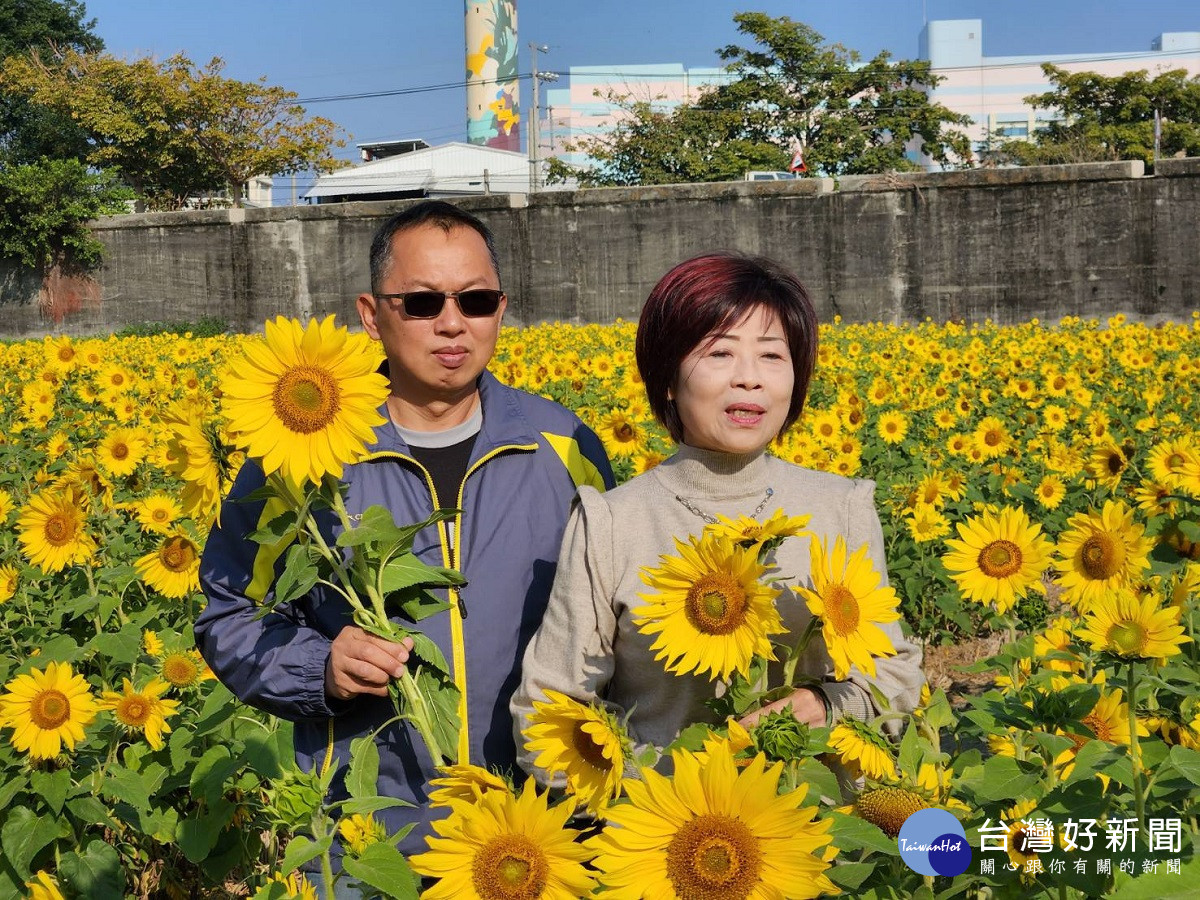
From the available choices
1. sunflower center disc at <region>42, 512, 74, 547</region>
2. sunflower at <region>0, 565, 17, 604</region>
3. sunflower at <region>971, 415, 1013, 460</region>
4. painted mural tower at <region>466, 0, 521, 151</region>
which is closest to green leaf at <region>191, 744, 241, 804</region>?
sunflower center disc at <region>42, 512, 74, 547</region>

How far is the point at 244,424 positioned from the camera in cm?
145

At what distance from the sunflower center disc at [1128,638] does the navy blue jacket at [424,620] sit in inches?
37.3

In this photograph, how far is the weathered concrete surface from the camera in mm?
18203

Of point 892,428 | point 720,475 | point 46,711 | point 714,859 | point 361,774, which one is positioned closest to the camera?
point 714,859

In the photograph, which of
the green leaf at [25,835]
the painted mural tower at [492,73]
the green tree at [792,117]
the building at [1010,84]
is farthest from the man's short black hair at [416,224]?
the building at [1010,84]

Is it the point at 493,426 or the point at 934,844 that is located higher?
the point at 493,426

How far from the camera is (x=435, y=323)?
2168 millimetres

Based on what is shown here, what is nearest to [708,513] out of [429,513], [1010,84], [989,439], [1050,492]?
[429,513]

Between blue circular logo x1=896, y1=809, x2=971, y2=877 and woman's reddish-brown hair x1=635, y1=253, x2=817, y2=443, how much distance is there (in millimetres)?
835

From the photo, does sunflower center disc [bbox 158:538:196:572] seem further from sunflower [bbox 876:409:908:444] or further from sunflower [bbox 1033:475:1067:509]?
sunflower [bbox 876:409:908:444]

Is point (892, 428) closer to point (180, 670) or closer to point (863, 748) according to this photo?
point (180, 670)

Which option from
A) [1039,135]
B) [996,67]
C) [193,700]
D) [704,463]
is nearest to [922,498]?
[193,700]

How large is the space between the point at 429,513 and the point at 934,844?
115 cm

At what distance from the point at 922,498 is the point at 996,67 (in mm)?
118155
